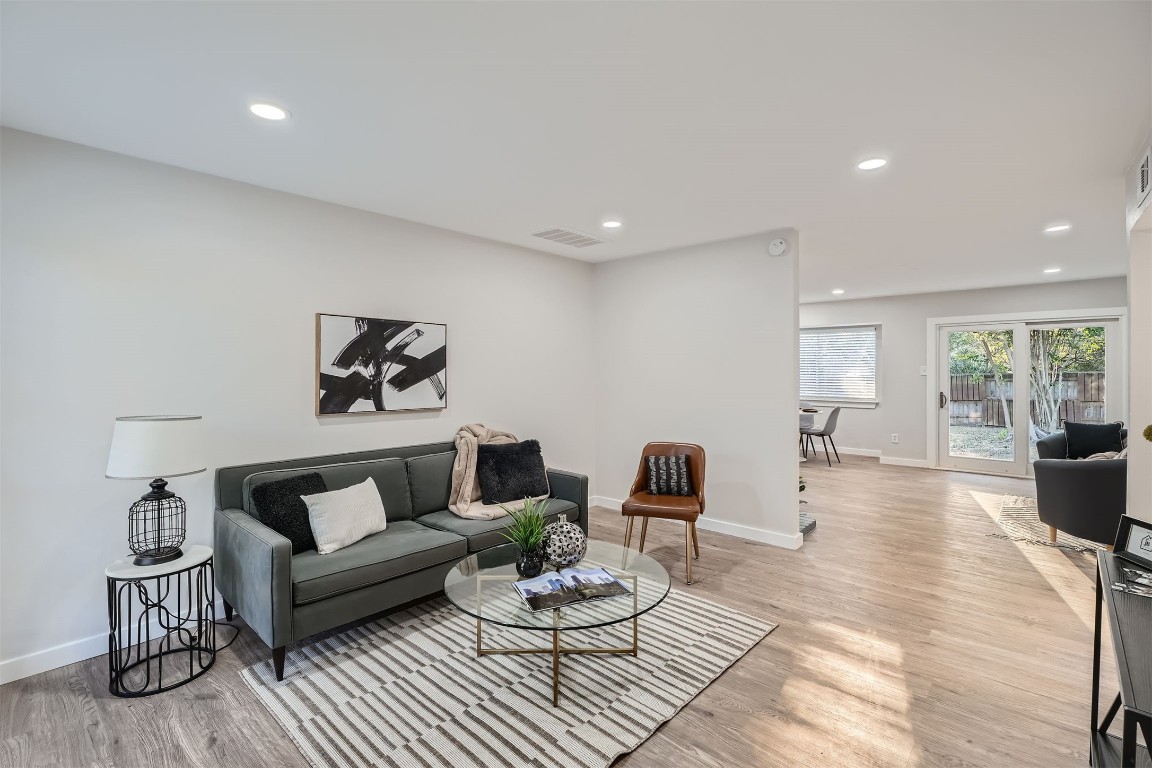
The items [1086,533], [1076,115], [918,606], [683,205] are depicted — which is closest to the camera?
[1076,115]

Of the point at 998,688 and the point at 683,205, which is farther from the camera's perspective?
the point at 683,205

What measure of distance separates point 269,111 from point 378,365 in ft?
5.66

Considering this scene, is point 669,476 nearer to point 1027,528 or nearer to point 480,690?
point 480,690

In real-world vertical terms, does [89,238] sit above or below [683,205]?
below

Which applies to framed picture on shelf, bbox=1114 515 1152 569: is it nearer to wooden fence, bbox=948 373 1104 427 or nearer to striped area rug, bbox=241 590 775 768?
striped area rug, bbox=241 590 775 768

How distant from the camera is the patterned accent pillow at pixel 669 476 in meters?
3.87

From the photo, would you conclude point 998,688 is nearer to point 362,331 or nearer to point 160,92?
point 362,331

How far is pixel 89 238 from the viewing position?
2557 mm

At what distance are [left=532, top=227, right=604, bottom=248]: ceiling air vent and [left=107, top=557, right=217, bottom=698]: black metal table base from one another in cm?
294

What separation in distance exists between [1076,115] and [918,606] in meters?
2.57

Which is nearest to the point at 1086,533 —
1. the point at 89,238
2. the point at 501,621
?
the point at 501,621

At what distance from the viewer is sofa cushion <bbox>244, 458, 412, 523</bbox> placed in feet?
10.1

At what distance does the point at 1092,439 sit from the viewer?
17.6 ft

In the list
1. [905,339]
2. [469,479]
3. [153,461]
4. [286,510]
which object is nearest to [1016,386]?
[905,339]
